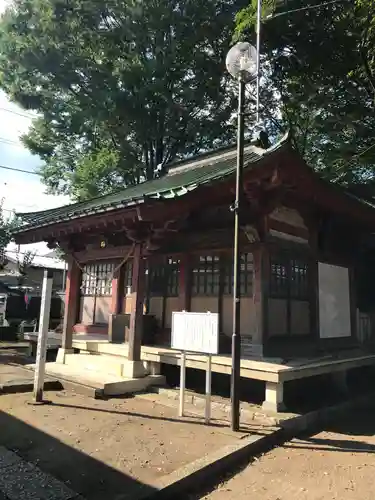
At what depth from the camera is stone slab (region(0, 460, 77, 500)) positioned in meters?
3.14

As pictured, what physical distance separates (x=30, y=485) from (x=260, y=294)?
14.7ft

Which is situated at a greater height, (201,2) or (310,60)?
(201,2)

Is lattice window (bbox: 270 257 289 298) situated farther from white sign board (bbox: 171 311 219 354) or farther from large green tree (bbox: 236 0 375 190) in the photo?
large green tree (bbox: 236 0 375 190)

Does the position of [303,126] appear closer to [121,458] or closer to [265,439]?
[265,439]

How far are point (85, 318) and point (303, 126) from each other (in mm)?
12113

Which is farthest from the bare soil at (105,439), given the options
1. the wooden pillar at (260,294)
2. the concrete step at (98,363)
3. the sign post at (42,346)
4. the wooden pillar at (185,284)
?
the wooden pillar at (185,284)

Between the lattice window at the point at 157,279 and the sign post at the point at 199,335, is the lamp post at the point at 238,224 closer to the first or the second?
the sign post at the point at 199,335

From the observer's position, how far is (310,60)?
40.6 feet

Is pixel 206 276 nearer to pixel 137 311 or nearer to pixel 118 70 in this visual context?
pixel 137 311

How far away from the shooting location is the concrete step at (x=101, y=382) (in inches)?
261

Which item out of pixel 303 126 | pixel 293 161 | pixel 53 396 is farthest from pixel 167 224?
pixel 303 126

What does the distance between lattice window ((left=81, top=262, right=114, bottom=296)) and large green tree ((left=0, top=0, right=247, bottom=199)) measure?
628cm

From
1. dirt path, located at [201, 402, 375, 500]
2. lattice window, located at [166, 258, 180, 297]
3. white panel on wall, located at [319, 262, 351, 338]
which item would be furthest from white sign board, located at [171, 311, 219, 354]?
white panel on wall, located at [319, 262, 351, 338]

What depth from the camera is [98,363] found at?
7930mm
